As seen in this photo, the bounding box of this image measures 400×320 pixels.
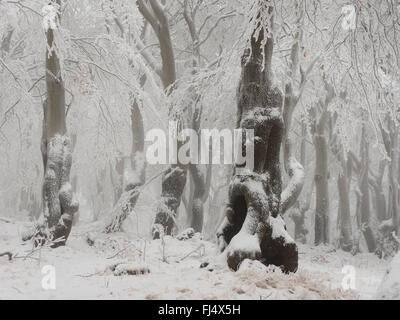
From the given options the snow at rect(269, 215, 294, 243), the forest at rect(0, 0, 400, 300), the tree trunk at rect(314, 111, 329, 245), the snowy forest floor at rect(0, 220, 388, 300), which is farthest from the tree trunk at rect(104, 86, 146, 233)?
the tree trunk at rect(314, 111, 329, 245)

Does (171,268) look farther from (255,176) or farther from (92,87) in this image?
(92,87)

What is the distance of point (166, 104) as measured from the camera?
1118 cm

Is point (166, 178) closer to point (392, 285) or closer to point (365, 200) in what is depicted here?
point (392, 285)

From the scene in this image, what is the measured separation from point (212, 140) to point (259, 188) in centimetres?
834

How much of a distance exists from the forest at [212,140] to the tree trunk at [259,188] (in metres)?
0.02

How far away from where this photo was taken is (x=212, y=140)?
13891mm

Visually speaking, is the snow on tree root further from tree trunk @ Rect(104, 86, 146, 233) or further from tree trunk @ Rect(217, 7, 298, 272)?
tree trunk @ Rect(104, 86, 146, 233)

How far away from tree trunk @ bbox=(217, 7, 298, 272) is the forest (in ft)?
0.06

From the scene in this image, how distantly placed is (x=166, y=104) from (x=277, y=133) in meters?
5.70

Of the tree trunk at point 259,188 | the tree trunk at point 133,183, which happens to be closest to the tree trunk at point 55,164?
the tree trunk at point 133,183

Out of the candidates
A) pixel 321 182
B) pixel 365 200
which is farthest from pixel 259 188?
pixel 365 200

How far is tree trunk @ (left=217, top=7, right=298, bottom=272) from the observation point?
5.44 m

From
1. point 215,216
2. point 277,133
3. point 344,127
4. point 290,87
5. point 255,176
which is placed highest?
point 290,87
